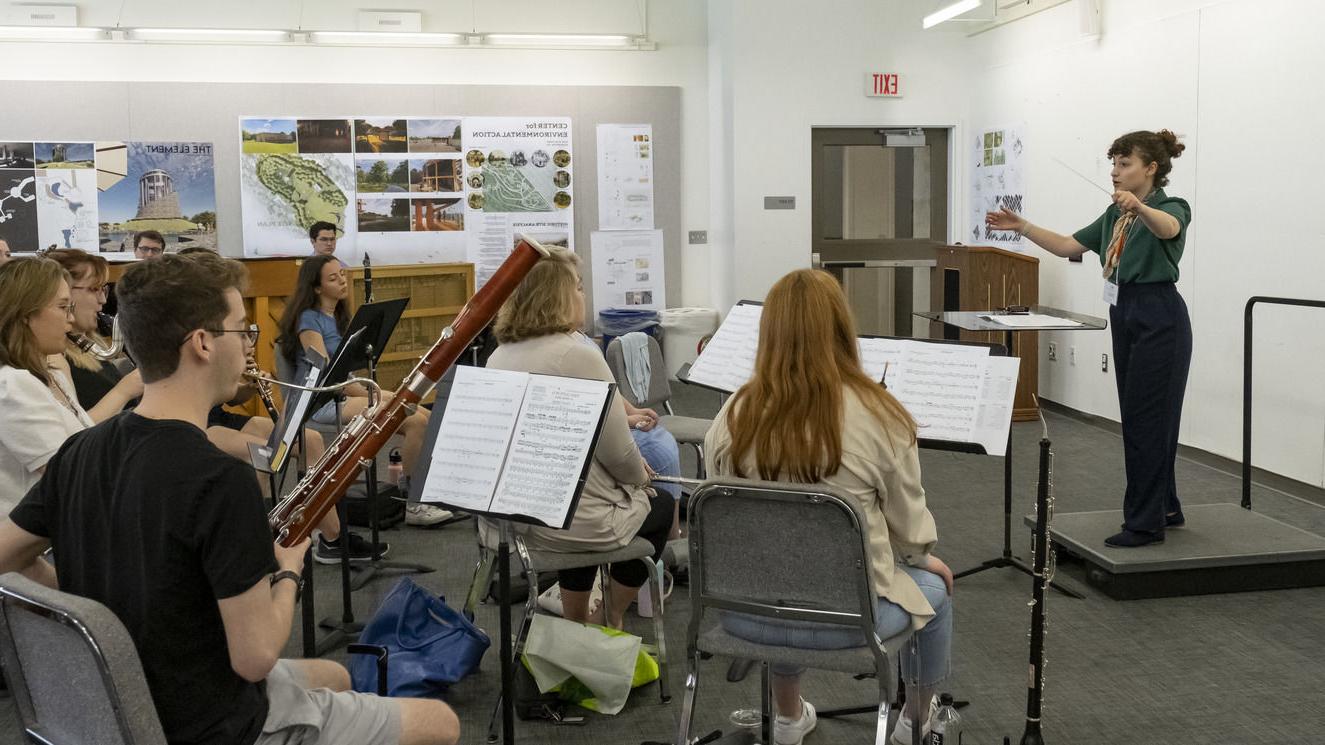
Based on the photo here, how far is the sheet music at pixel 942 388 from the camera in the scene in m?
3.29

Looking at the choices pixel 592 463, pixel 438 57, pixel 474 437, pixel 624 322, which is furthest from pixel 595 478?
pixel 438 57

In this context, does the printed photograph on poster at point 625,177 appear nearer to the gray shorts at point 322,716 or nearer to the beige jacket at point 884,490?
the beige jacket at point 884,490

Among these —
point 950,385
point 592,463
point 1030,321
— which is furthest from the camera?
point 1030,321

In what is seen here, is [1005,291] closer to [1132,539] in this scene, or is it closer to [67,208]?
[1132,539]

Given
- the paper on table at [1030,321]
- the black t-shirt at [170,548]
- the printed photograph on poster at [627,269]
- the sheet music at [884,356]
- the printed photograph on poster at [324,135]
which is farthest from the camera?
the printed photograph on poster at [627,269]

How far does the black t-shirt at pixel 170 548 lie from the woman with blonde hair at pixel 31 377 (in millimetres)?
1236

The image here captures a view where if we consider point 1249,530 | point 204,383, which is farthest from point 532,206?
point 204,383

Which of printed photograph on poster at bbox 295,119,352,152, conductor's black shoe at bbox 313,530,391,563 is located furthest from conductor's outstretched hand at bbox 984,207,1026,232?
printed photograph on poster at bbox 295,119,352,152

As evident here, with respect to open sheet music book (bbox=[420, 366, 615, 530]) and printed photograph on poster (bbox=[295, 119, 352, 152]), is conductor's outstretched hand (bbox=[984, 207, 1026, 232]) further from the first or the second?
printed photograph on poster (bbox=[295, 119, 352, 152])

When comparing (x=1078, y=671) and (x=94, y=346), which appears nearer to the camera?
(x=1078, y=671)

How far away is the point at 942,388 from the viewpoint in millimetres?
3365

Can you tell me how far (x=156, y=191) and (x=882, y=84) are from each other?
17.4ft

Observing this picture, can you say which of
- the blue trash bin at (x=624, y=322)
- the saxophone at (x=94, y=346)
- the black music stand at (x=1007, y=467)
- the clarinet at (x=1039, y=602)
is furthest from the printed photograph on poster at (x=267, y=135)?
the clarinet at (x=1039, y=602)

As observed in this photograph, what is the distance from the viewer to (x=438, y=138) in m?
8.67
